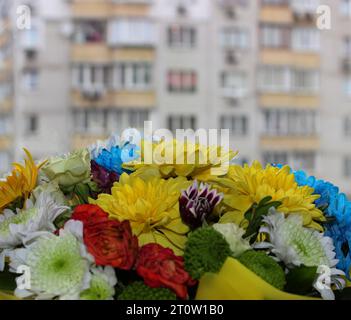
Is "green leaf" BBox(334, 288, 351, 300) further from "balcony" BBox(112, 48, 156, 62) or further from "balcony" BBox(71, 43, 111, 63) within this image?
"balcony" BBox(112, 48, 156, 62)

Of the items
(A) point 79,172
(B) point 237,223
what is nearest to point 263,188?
(B) point 237,223

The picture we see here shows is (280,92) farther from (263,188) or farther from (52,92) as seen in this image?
(263,188)

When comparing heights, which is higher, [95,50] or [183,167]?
[95,50]

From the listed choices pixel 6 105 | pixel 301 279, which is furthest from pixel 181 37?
pixel 301 279

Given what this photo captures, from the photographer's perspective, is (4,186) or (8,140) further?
(8,140)

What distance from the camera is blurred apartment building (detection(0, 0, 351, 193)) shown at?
12.7m

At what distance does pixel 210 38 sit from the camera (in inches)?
536

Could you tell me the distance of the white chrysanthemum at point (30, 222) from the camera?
490mm

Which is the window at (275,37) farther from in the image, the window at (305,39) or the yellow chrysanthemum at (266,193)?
the yellow chrysanthemum at (266,193)

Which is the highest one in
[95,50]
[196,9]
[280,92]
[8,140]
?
[196,9]

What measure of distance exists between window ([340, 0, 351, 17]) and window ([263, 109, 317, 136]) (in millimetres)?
2446

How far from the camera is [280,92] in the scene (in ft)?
44.1

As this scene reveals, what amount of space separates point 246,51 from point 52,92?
15.1 ft

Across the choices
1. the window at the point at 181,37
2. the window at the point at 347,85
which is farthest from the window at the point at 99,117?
the window at the point at 347,85
